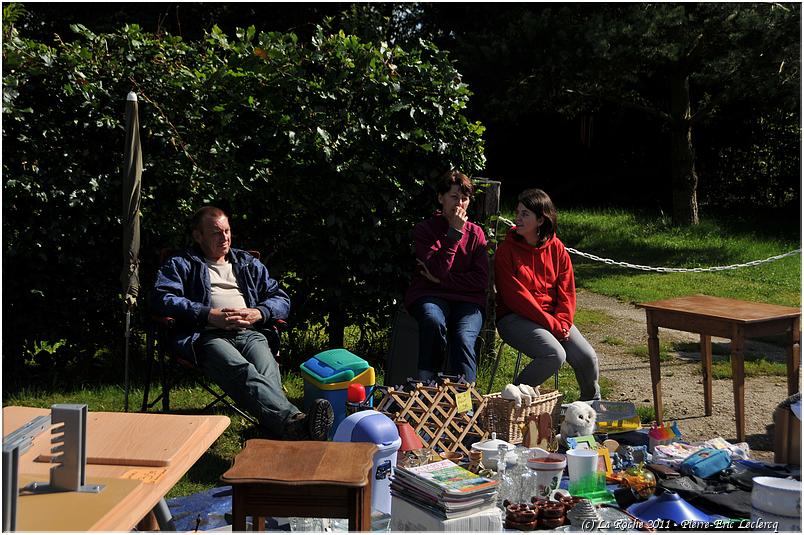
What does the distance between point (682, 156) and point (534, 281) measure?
8292mm

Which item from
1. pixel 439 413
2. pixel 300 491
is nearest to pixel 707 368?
pixel 439 413

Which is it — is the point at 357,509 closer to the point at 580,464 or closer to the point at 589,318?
the point at 580,464

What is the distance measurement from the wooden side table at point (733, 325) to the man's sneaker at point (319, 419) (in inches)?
80.2

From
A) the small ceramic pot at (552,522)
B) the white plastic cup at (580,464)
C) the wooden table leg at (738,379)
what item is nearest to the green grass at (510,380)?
the wooden table leg at (738,379)

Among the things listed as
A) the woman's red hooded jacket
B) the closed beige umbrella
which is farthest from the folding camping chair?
the woman's red hooded jacket

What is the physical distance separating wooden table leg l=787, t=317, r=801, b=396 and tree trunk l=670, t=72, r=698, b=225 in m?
8.18

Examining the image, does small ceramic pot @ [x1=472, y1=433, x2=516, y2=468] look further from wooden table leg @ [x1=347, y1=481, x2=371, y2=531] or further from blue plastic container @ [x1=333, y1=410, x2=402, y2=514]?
wooden table leg @ [x1=347, y1=481, x2=371, y2=531]

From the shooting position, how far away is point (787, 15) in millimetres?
10109

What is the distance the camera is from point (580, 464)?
395 centimetres

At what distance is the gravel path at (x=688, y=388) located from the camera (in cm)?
521

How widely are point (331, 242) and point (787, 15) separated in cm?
689

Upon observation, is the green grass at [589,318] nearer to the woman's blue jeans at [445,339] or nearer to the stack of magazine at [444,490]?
the woman's blue jeans at [445,339]

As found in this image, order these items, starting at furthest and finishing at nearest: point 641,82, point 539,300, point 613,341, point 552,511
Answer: point 641,82 < point 613,341 < point 539,300 < point 552,511

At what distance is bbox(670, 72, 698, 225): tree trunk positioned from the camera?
12836 millimetres
